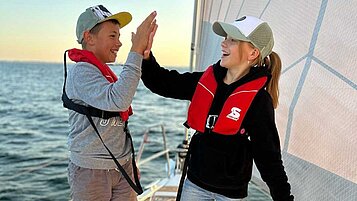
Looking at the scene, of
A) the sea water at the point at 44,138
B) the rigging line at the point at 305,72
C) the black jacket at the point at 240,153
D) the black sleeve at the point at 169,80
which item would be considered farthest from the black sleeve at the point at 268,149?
the sea water at the point at 44,138

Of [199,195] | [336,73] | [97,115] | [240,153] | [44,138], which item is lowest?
[44,138]

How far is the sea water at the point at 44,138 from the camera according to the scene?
752 cm

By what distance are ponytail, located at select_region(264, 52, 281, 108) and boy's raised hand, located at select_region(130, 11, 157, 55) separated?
32 centimetres

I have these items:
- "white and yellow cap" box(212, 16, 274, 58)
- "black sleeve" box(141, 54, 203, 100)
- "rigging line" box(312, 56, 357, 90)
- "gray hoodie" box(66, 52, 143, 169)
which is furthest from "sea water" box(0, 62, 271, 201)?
"rigging line" box(312, 56, 357, 90)

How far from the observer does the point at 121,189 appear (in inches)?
54.3

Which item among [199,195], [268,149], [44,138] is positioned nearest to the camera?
[268,149]

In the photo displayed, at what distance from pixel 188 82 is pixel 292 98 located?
29 cm

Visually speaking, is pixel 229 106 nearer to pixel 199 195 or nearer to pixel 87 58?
A: pixel 199 195

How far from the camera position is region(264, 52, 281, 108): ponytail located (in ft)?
4.29

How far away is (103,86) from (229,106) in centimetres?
32

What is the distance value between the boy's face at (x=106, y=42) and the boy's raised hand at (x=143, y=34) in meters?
0.12

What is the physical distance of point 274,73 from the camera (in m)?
1.31

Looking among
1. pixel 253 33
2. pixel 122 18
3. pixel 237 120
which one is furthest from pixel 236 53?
pixel 122 18

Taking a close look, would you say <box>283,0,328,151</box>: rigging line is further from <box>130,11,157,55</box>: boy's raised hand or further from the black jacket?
<box>130,11,157,55</box>: boy's raised hand
